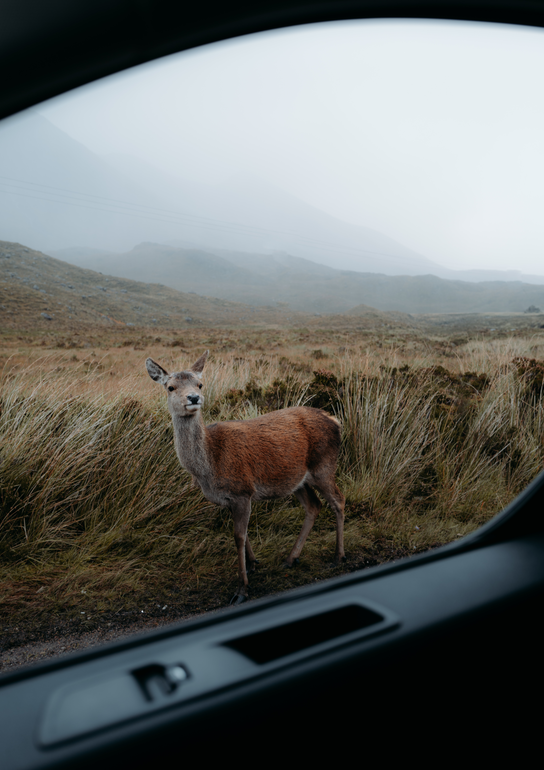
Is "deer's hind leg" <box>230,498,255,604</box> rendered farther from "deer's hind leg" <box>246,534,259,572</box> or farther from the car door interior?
the car door interior

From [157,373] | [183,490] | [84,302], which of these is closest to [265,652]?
[157,373]

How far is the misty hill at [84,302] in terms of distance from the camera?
2541 centimetres

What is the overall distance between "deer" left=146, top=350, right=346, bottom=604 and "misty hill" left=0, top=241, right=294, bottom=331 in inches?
841

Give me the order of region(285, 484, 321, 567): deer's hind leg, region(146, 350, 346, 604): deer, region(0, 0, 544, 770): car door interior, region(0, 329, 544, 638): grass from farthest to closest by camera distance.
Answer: region(285, 484, 321, 567): deer's hind leg < region(0, 329, 544, 638): grass < region(146, 350, 346, 604): deer < region(0, 0, 544, 770): car door interior

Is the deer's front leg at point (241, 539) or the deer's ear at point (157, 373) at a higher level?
the deer's ear at point (157, 373)

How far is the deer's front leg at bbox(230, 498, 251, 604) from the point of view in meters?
3.12

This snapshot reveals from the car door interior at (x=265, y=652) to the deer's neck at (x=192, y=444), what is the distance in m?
1.64

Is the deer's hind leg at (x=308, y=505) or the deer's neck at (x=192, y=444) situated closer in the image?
the deer's neck at (x=192, y=444)

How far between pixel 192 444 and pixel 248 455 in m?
0.45

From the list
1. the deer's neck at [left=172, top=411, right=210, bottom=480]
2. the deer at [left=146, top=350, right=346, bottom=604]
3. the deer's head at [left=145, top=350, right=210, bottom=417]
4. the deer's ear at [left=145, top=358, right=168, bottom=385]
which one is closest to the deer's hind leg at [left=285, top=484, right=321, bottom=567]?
the deer at [left=146, top=350, right=346, bottom=604]

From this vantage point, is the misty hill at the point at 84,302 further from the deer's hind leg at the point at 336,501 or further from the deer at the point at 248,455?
the deer's hind leg at the point at 336,501

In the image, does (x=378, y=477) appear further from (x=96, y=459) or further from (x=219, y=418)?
(x=96, y=459)

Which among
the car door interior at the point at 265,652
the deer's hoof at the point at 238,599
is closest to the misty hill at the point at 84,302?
the deer's hoof at the point at 238,599

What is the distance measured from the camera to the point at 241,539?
311cm
